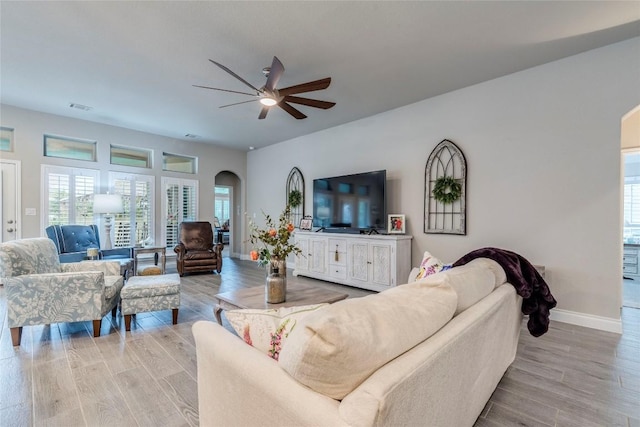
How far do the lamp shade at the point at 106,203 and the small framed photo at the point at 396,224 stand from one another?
4780 millimetres

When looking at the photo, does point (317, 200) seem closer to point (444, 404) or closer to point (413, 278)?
point (413, 278)

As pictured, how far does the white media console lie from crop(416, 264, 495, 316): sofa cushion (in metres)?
2.54

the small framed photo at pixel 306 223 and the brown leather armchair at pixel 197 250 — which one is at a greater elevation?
the small framed photo at pixel 306 223

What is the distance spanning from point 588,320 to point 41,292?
538 centimetres

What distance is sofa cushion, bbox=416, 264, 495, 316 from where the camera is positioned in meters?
1.28

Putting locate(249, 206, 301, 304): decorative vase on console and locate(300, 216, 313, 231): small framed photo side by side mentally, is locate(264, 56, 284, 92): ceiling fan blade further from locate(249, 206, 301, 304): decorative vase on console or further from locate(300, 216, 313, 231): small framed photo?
locate(300, 216, 313, 231): small framed photo

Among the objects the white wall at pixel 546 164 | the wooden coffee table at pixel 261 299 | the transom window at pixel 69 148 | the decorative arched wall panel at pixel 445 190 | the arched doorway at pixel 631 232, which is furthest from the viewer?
the transom window at pixel 69 148

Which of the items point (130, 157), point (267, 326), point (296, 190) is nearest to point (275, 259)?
point (267, 326)

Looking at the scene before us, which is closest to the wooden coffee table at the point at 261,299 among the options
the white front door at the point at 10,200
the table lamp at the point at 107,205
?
the table lamp at the point at 107,205

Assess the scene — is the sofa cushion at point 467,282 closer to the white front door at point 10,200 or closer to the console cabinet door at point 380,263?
the console cabinet door at point 380,263

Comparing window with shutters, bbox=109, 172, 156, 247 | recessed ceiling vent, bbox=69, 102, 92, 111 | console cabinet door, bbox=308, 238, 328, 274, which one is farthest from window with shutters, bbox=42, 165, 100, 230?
console cabinet door, bbox=308, 238, 328, 274

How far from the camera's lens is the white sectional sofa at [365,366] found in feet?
2.41

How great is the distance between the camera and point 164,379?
2.05m

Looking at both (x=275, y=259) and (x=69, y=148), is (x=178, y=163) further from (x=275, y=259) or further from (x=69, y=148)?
(x=275, y=259)
